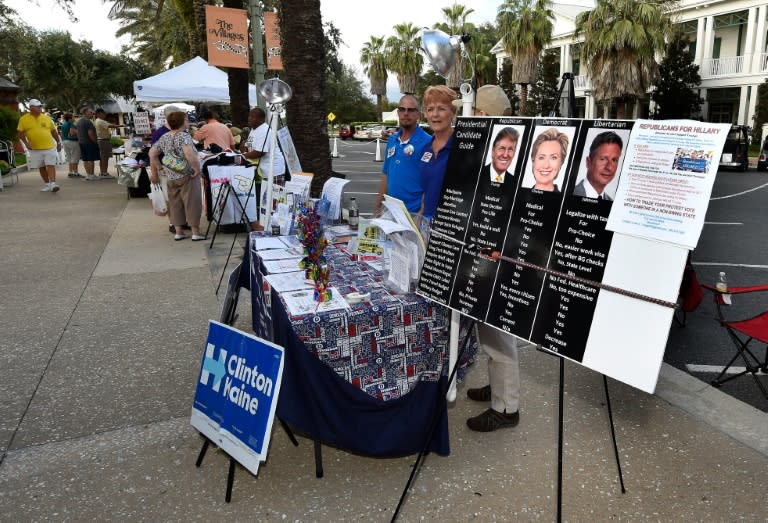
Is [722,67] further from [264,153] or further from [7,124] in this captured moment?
[7,124]

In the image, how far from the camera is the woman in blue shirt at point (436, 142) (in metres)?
3.30

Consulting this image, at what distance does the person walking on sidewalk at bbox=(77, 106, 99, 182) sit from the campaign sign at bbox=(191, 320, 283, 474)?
544 inches

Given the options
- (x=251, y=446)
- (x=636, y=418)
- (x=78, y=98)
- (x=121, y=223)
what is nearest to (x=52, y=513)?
(x=251, y=446)

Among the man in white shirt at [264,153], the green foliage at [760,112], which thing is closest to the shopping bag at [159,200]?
the man in white shirt at [264,153]

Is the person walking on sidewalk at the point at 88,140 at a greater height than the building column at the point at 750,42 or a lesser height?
lesser

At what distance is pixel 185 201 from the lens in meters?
7.79

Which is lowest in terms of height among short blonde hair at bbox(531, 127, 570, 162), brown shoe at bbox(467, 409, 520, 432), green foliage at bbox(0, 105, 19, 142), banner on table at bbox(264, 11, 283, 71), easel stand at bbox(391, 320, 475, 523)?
brown shoe at bbox(467, 409, 520, 432)

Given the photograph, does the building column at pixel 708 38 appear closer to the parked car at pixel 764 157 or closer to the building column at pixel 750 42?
the building column at pixel 750 42

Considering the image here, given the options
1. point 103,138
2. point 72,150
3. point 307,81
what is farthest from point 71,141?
point 307,81

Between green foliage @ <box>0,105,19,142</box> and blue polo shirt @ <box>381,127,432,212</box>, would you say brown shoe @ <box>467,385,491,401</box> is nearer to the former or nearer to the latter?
blue polo shirt @ <box>381,127,432,212</box>

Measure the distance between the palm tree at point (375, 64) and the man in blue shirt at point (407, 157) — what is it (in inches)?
2168

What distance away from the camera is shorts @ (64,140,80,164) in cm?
Result: 1530

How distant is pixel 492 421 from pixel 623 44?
77.9ft

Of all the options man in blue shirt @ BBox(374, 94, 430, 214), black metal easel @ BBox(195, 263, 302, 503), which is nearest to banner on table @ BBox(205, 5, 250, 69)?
man in blue shirt @ BBox(374, 94, 430, 214)
